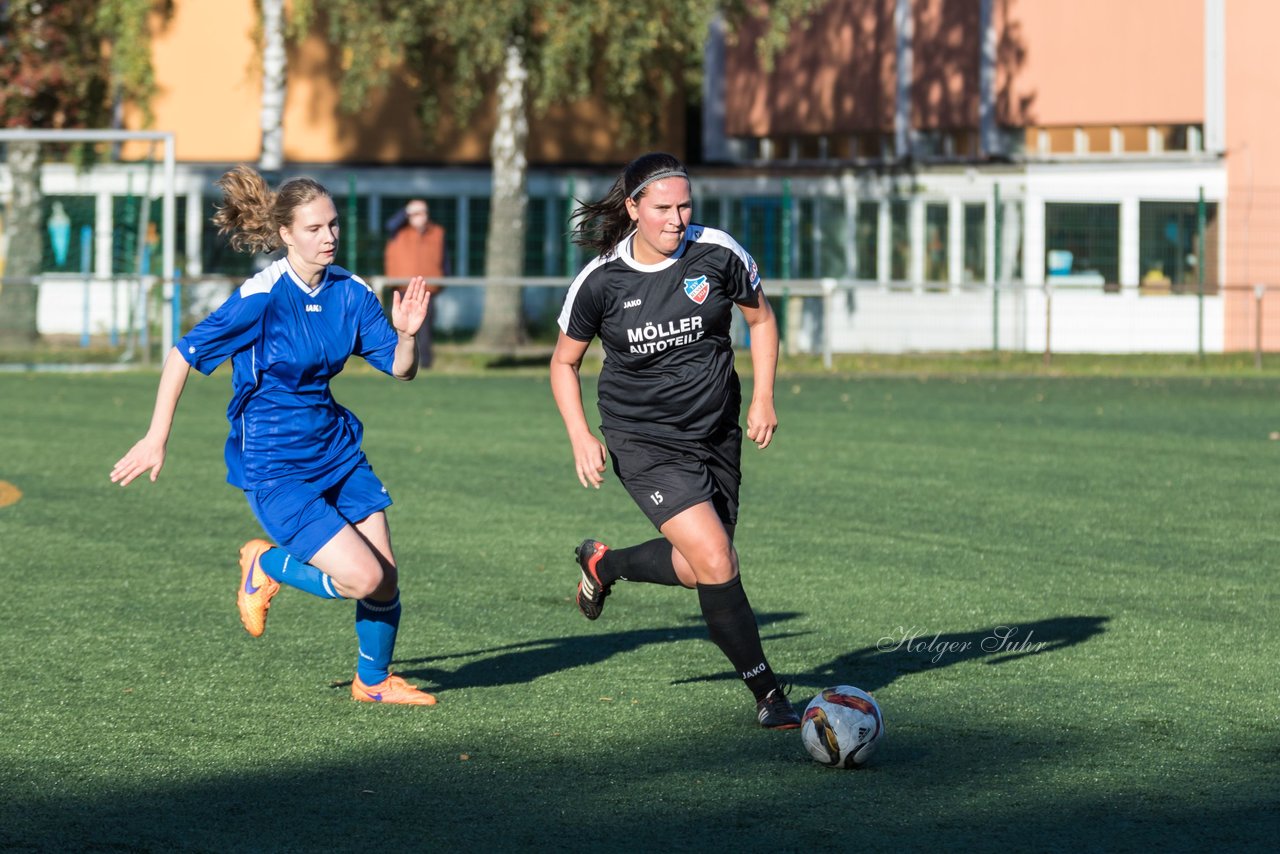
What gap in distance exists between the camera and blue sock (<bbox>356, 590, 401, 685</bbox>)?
660 cm

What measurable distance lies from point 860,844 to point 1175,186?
25.6 metres

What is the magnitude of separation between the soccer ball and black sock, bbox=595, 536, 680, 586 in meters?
1.07

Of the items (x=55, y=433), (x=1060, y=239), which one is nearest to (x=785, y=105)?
(x=1060, y=239)

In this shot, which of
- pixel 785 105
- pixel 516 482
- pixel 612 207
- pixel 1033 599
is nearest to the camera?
pixel 612 207

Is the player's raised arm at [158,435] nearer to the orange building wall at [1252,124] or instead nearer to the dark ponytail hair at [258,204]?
the dark ponytail hair at [258,204]

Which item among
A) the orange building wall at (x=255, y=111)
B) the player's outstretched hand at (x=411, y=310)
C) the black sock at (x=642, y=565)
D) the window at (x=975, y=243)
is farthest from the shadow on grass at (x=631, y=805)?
the orange building wall at (x=255, y=111)

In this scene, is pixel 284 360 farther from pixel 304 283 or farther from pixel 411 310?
pixel 411 310

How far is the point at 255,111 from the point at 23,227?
31.1ft

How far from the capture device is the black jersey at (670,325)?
6398 mm

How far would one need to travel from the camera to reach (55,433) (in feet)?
53.1

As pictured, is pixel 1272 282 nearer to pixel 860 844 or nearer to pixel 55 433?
pixel 55 433

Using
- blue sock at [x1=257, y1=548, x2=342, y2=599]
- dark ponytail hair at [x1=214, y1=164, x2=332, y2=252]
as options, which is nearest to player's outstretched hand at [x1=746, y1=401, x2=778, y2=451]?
blue sock at [x1=257, y1=548, x2=342, y2=599]

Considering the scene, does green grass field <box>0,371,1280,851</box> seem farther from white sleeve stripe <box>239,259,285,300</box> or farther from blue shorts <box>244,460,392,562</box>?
white sleeve stripe <box>239,259,285,300</box>

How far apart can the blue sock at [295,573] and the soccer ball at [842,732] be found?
1690mm
